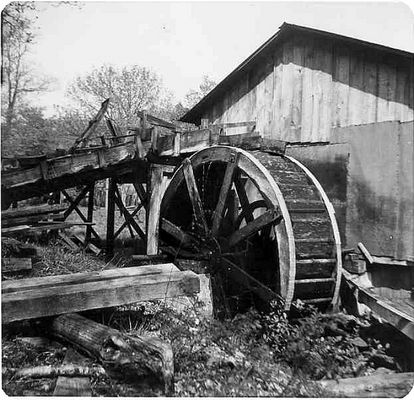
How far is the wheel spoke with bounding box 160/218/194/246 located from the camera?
6.00 meters

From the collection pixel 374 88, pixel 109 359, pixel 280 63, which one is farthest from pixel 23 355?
pixel 280 63

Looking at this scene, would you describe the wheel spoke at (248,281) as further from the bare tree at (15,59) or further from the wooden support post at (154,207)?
the bare tree at (15,59)

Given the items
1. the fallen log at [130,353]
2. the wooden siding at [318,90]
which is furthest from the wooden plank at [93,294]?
the wooden siding at [318,90]

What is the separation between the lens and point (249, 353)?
3.73 m

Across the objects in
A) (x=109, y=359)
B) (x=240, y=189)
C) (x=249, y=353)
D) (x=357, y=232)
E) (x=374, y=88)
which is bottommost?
(x=249, y=353)

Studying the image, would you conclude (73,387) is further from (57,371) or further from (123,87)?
(123,87)

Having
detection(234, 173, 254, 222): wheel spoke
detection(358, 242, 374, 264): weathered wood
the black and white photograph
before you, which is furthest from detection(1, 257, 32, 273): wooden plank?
detection(358, 242, 374, 264): weathered wood

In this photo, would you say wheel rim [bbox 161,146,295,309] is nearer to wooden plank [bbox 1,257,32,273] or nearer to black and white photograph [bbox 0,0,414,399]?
black and white photograph [bbox 0,0,414,399]

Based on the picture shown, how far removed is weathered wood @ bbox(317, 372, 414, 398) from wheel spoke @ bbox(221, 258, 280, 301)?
4.06ft

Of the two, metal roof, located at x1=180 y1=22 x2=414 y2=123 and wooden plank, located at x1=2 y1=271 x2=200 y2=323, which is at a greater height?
metal roof, located at x1=180 y1=22 x2=414 y2=123

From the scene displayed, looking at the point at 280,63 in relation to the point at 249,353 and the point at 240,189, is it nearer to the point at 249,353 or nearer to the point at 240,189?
the point at 240,189

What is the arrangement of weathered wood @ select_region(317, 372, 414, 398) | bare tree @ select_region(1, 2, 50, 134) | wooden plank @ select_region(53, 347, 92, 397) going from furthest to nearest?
bare tree @ select_region(1, 2, 50, 134), weathered wood @ select_region(317, 372, 414, 398), wooden plank @ select_region(53, 347, 92, 397)

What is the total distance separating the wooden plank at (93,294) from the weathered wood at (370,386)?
5.62ft

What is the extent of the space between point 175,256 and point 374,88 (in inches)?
156
